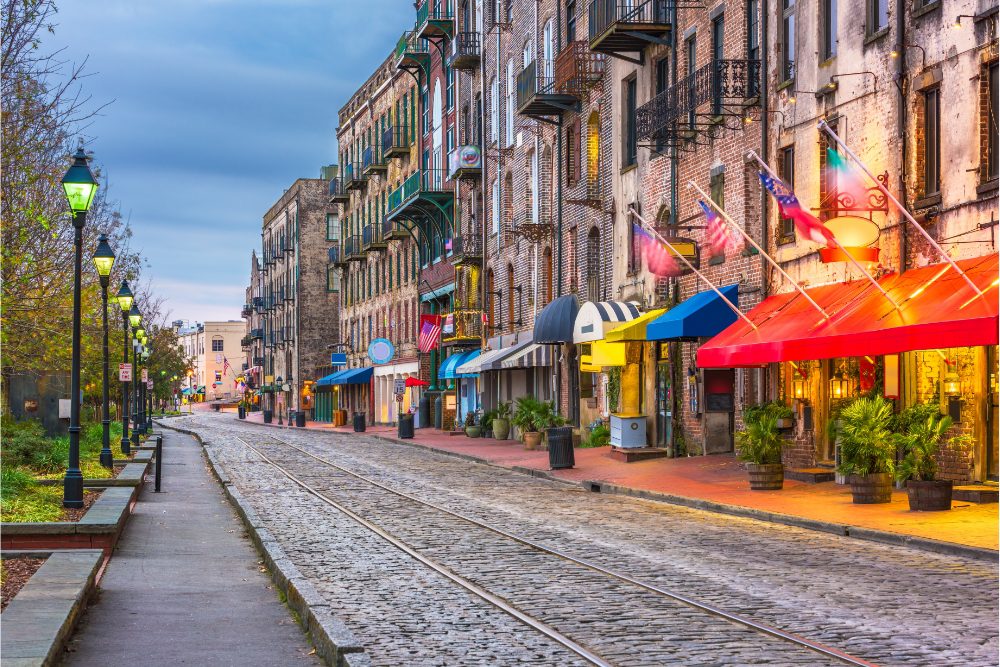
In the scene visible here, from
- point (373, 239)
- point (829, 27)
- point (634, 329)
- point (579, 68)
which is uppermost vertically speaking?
point (579, 68)

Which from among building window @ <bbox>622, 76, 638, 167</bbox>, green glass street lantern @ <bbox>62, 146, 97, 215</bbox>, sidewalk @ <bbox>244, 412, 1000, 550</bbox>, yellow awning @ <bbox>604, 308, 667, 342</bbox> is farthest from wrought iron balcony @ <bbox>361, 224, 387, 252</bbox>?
green glass street lantern @ <bbox>62, 146, 97, 215</bbox>

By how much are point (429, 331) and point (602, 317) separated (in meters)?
24.5

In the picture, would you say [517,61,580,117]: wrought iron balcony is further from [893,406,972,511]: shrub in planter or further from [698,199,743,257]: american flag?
[893,406,972,511]: shrub in planter

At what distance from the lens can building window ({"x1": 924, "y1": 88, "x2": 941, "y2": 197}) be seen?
2152cm

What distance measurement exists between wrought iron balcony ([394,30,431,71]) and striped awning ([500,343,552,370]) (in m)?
23.9

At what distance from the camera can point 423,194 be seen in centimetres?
5909

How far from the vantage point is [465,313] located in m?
55.4

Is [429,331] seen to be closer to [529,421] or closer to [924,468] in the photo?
[529,421]

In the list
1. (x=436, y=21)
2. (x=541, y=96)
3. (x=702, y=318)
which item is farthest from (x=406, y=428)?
(x=702, y=318)

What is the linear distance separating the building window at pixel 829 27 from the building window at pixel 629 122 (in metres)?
11.2

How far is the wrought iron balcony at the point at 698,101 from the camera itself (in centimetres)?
2841

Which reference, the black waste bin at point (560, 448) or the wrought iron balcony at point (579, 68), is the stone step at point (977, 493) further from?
the wrought iron balcony at point (579, 68)

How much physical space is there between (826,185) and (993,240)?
5.75 metres

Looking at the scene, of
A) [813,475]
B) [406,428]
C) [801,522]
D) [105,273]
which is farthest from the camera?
[406,428]
